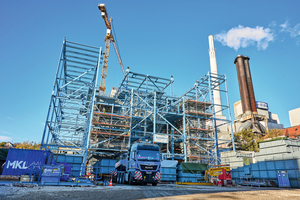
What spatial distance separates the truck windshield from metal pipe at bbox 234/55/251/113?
46.6 meters

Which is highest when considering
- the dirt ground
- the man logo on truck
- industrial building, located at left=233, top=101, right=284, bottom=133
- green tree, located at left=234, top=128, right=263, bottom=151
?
industrial building, located at left=233, top=101, right=284, bottom=133

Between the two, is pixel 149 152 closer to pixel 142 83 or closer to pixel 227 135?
pixel 142 83

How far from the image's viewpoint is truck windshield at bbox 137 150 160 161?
15.5 meters

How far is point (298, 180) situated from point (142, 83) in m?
24.7

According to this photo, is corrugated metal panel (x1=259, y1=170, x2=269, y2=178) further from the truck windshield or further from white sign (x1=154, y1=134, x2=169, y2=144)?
white sign (x1=154, y1=134, x2=169, y2=144)

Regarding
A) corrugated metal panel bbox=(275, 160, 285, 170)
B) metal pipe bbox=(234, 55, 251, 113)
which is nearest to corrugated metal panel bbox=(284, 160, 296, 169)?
corrugated metal panel bbox=(275, 160, 285, 170)

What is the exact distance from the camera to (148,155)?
15781 mm

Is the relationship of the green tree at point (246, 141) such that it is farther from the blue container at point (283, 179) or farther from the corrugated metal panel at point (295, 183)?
the blue container at point (283, 179)

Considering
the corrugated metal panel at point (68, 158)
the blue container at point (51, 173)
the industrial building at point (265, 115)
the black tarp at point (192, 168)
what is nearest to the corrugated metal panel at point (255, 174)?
the black tarp at point (192, 168)

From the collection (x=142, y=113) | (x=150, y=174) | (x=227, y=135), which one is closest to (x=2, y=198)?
(x=150, y=174)

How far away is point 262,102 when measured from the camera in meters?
68.1

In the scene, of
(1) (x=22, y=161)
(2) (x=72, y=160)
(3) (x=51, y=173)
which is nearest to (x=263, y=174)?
(3) (x=51, y=173)

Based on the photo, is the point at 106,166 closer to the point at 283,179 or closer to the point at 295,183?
the point at 283,179

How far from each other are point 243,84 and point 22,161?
5730 centimetres
